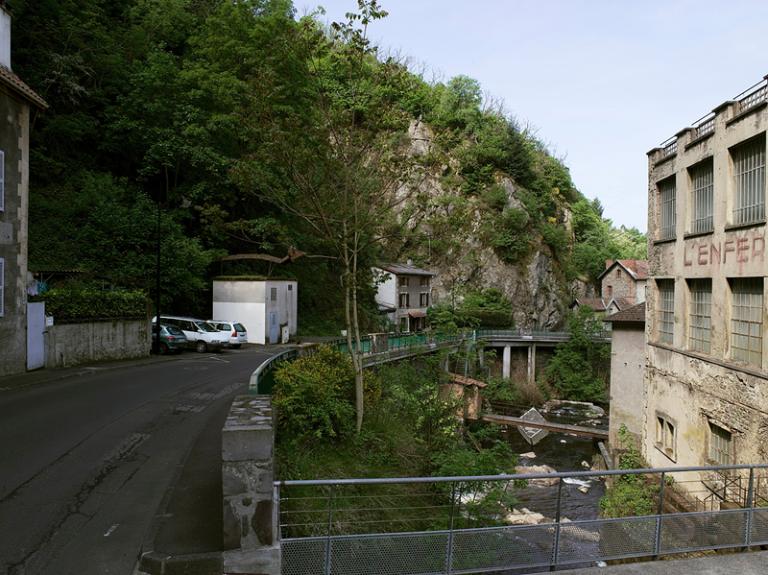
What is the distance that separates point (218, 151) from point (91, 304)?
16.1m

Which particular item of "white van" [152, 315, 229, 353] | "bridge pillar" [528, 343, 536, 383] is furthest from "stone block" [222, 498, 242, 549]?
"bridge pillar" [528, 343, 536, 383]

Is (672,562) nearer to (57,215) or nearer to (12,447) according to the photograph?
(12,447)

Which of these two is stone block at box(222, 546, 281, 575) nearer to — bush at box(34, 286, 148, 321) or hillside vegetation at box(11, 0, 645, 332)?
hillside vegetation at box(11, 0, 645, 332)

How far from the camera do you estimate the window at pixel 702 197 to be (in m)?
15.5

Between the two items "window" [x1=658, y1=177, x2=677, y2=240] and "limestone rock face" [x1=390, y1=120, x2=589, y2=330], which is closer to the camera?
"window" [x1=658, y1=177, x2=677, y2=240]

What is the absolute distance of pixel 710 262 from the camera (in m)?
15.1

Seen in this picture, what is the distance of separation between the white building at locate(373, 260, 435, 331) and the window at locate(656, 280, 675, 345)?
107ft

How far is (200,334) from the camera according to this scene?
30391 mm

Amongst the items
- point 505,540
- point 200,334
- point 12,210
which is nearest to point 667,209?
point 505,540

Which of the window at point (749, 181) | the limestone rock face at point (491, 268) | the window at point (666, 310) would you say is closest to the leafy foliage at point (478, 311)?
the limestone rock face at point (491, 268)

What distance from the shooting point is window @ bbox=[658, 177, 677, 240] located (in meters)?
18.0

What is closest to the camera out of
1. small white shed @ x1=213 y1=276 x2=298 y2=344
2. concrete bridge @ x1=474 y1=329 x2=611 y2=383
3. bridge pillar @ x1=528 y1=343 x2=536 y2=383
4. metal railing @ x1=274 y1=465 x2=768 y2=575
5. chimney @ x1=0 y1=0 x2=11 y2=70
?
metal railing @ x1=274 y1=465 x2=768 y2=575

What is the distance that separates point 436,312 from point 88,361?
36803mm

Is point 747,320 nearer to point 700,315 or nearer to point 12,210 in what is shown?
point 700,315
